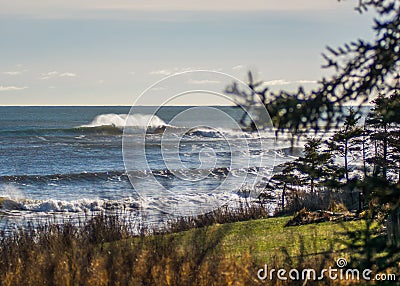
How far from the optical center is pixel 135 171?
15.1m

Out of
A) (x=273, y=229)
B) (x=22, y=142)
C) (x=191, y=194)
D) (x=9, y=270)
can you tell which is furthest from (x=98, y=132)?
(x=9, y=270)

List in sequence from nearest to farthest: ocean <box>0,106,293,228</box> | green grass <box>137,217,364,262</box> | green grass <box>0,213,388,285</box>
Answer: green grass <box>0,213,388,285</box>, green grass <box>137,217,364,262</box>, ocean <box>0,106,293,228</box>

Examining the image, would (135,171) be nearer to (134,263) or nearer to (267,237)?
(267,237)

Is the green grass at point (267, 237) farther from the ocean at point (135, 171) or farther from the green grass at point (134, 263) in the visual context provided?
the ocean at point (135, 171)

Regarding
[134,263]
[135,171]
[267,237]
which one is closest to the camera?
[134,263]

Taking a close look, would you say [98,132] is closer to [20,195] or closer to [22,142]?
[22,142]

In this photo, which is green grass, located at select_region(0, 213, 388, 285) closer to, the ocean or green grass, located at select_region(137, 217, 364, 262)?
green grass, located at select_region(137, 217, 364, 262)

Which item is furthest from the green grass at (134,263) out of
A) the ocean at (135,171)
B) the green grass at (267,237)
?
the ocean at (135,171)

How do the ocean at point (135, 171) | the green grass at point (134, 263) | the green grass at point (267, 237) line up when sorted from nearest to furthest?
the green grass at point (134, 263) < the green grass at point (267, 237) < the ocean at point (135, 171)

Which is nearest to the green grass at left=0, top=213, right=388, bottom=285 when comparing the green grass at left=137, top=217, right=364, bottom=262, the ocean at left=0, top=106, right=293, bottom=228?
the green grass at left=137, top=217, right=364, bottom=262

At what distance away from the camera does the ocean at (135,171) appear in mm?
16281

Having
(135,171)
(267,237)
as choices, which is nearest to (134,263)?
(267,237)

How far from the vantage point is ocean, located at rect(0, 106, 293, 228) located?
16281 mm

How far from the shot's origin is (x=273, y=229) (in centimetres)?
1285
